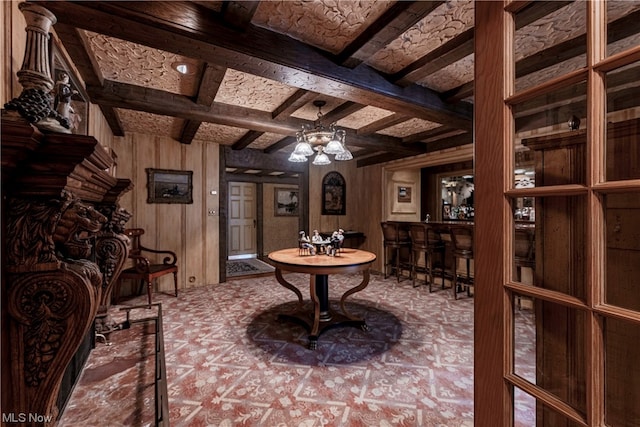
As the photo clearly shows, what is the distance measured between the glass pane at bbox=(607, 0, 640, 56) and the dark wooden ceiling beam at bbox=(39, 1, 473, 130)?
5.43 ft

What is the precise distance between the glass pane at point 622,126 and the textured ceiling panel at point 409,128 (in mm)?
3344

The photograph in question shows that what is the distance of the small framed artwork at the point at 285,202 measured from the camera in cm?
801

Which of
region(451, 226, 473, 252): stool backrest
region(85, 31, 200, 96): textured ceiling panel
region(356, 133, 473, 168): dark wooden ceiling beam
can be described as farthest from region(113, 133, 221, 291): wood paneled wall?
region(451, 226, 473, 252): stool backrest

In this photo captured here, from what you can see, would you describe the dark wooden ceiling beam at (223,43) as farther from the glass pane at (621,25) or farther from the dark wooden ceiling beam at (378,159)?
the dark wooden ceiling beam at (378,159)

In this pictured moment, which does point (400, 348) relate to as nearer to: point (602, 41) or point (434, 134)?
point (602, 41)

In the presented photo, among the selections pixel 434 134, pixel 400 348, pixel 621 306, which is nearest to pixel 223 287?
pixel 400 348

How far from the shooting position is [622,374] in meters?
0.66

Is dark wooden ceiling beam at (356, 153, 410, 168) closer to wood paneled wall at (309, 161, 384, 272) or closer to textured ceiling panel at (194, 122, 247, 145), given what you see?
wood paneled wall at (309, 161, 384, 272)

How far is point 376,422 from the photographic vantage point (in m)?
1.57

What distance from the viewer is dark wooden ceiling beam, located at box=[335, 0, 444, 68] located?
1.53 meters

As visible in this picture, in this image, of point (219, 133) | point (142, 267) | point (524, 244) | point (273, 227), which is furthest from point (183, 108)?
point (273, 227)

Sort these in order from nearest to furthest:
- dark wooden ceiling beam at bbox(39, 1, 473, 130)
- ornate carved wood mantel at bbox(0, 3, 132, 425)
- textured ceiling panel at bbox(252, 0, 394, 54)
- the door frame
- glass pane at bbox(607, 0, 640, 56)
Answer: glass pane at bbox(607, 0, 640, 56), ornate carved wood mantel at bbox(0, 3, 132, 425), dark wooden ceiling beam at bbox(39, 1, 473, 130), textured ceiling panel at bbox(252, 0, 394, 54), the door frame

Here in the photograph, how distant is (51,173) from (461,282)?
15.1ft

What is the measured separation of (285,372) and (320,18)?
2520mm
